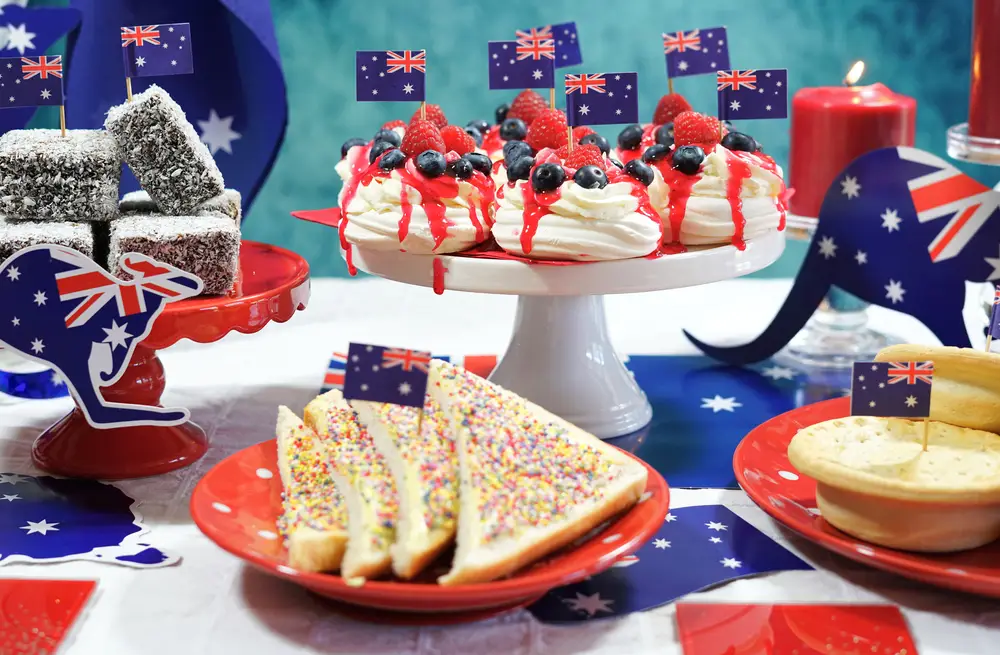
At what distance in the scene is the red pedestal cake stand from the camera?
180 cm

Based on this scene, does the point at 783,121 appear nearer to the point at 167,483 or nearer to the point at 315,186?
the point at 315,186

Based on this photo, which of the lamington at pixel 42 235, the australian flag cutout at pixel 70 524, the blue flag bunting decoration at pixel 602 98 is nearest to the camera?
the australian flag cutout at pixel 70 524

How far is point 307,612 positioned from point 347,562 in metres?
0.18

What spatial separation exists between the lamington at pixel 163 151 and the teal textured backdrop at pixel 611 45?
144 centimetres

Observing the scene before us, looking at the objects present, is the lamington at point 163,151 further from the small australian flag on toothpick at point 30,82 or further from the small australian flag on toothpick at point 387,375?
the small australian flag on toothpick at point 387,375

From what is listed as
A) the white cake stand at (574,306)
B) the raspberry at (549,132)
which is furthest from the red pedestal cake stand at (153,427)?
the raspberry at (549,132)

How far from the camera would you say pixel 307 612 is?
144cm

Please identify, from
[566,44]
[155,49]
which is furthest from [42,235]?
[566,44]

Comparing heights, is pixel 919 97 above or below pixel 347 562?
above

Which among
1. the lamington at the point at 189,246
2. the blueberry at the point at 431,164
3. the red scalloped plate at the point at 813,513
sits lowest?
the red scalloped plate at the point at 813,513

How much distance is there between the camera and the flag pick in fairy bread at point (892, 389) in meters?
1.48

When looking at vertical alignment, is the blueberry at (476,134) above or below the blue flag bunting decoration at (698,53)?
below

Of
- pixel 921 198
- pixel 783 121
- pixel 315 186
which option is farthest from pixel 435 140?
pixel 783 121

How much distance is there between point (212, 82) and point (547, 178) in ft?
4.33
